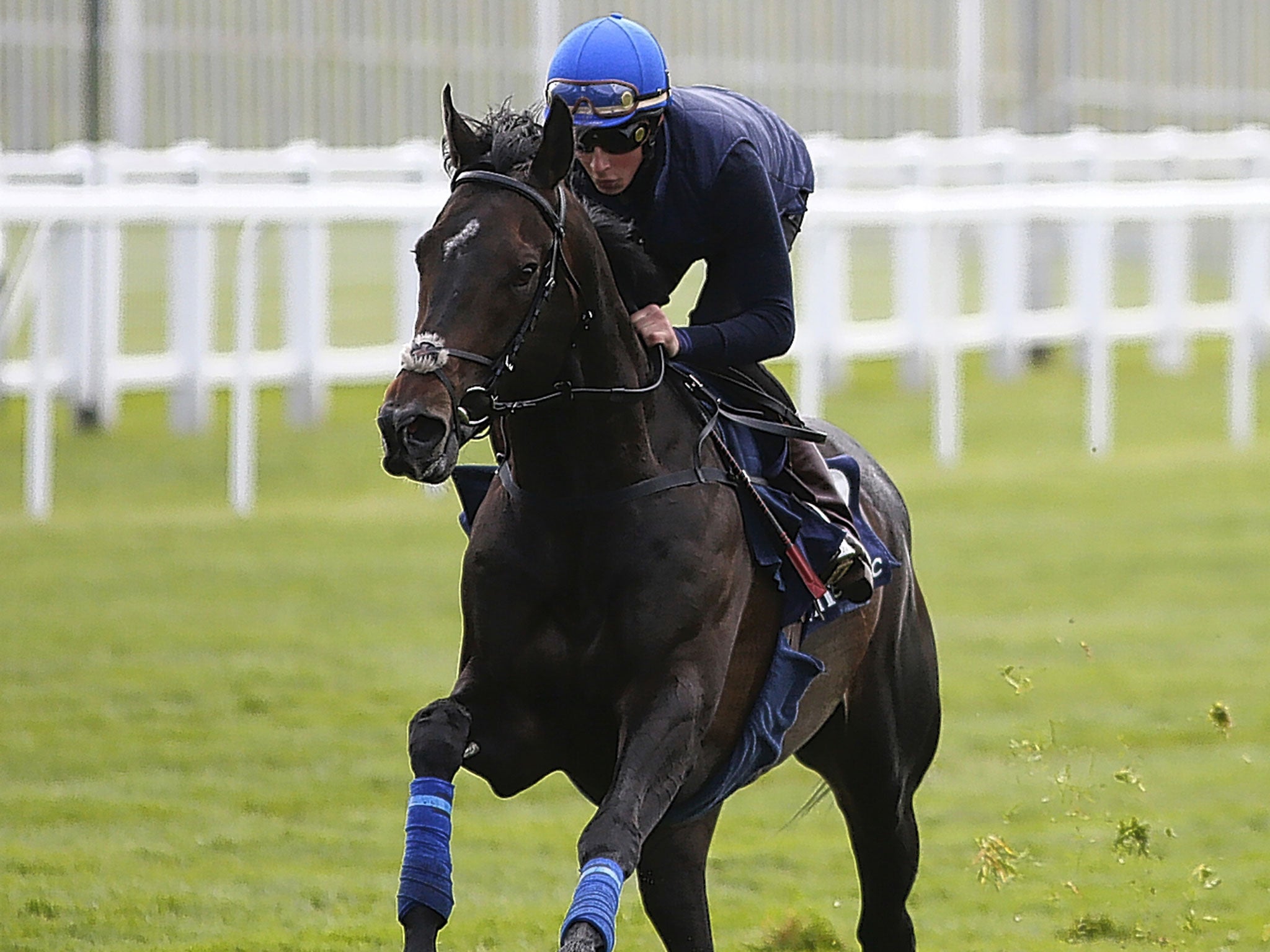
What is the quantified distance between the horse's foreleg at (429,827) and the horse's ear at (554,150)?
0.92 meters

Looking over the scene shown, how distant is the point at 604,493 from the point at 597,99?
0.71m

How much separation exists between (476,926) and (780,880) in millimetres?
988

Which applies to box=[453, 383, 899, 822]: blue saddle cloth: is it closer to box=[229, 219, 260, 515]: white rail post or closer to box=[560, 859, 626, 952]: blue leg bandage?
box=[560, 859, 626, 952]: blue leg bandage

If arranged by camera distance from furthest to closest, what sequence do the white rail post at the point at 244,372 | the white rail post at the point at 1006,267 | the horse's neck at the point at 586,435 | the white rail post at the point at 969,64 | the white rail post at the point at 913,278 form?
the white rail post at the point at 969,64 < the white rail post at the point at 1006,267 < the white rail post at the point at 913,278 < the white rail post at the point at 244,372 < the horse's neck at the point at 586,435

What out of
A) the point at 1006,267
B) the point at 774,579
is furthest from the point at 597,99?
the point at 1006,267

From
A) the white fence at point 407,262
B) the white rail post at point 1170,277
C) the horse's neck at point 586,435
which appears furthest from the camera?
the white rail post at point 1170,277

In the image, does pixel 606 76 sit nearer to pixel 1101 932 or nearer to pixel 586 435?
pixel 586 435

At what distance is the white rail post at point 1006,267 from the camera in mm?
15094

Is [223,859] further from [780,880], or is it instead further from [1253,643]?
[1253,643]

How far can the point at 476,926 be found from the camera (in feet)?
18.1

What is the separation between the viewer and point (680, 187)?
14.3ft

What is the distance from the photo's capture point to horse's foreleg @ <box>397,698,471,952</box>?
151 inches

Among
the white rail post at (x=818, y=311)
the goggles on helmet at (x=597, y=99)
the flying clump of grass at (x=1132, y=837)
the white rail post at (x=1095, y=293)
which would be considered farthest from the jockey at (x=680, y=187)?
the white rail post at (x=1095, y=293)

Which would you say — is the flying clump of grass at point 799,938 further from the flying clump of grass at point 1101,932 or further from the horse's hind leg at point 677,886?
the horse's hind leg at point 677,886
